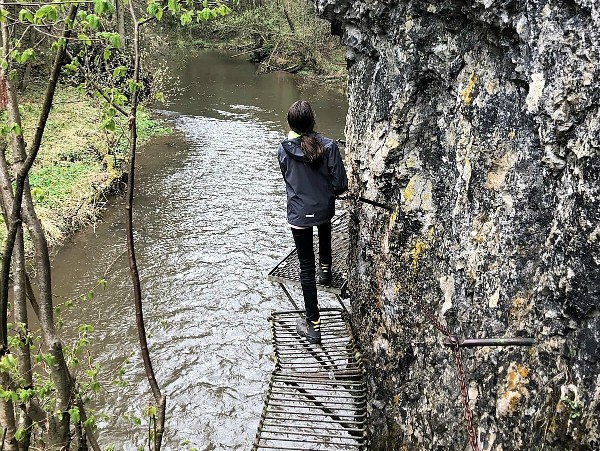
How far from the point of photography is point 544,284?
98.0 inches

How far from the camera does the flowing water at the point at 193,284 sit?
6379mm

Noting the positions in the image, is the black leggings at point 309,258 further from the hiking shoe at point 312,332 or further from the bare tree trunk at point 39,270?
the bare tree trunk at point 39,270

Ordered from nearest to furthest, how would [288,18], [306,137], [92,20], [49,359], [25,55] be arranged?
[92,20], [25,55], [49,359], [306,137], [288,18]

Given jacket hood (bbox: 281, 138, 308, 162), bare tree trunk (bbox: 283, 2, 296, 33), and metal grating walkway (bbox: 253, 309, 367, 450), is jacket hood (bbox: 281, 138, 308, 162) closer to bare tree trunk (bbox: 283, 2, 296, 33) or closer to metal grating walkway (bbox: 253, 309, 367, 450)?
metal grating walkway (bbox: 253, 309, 367, 450)

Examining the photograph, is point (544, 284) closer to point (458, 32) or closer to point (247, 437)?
point (458, 32)

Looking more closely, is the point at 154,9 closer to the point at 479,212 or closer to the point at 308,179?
the point at 308,179

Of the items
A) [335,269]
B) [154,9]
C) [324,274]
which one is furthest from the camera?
[335,269]

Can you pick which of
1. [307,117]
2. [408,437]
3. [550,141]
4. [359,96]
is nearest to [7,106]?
[307,117]

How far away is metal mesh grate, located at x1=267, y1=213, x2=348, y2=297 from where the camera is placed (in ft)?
17.4

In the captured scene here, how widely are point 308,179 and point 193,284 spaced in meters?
5.03

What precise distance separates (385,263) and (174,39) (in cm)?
3142

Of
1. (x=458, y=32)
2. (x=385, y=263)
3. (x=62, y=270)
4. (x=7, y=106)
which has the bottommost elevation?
(x=62, y=270)

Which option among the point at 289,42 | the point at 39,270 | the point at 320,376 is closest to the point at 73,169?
the point at 39,270

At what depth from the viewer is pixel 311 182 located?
4.48 m
